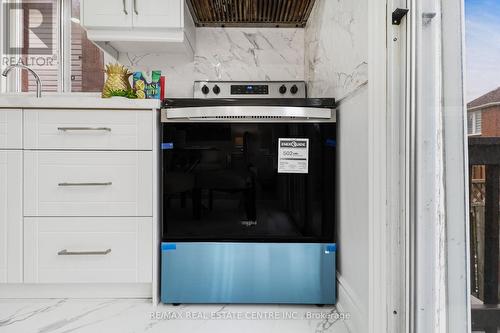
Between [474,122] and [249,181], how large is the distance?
83 cm

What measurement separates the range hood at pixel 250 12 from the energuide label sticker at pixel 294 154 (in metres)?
0.96

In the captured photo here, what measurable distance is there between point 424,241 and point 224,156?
2.59 feet

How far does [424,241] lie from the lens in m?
0.79

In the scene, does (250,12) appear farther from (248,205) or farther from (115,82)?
(248,205)

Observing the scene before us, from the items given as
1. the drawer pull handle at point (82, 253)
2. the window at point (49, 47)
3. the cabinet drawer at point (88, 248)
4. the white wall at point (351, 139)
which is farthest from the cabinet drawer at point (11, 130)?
the white wall at point (351, 139)

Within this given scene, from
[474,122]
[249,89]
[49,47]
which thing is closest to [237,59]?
[249,89]

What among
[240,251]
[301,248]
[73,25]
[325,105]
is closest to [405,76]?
[325,105]

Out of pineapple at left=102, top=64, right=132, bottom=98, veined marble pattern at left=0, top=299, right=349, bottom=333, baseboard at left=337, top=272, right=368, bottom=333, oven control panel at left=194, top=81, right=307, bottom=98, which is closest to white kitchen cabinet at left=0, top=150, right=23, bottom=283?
veined marble pattern at left=0, top=299, right=349, bottom=333

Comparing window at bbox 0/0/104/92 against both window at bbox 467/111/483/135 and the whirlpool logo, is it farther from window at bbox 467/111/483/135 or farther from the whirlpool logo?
window at bbox 467/111/483/135

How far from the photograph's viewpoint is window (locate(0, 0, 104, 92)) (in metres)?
1.97

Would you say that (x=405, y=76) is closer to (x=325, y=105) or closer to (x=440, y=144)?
(x=440, y=144)

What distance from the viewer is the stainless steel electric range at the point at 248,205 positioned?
1263 mm

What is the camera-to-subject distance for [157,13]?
1.58 metres

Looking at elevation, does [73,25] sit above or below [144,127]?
above
